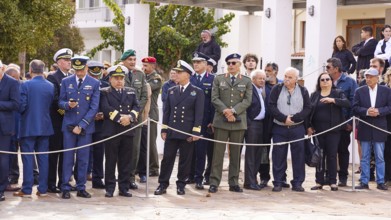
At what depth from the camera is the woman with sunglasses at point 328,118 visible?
15289 millimetres

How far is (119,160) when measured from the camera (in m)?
14.2

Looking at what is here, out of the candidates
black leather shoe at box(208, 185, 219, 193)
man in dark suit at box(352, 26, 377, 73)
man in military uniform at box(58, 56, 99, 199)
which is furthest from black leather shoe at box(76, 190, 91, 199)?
man in dark suit at box(352, 26, 377, 73)

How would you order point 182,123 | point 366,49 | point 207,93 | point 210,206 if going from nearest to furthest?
point 210,206, point 182,123, point 207,93, point 366,49

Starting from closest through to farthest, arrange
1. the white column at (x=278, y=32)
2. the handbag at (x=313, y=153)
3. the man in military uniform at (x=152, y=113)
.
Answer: the handbag at (x=313, y=153) < the man in military uniform at (x=152, y=113) < the white column at (x=278, y=32)

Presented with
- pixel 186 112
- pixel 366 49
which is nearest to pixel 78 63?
pixel 186 112

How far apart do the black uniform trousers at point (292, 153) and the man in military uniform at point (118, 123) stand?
2.55 m

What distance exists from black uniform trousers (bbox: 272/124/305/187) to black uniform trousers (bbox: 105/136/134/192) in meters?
2.59

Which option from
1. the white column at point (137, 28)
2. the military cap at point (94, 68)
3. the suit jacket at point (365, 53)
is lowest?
the military cap at point (94, 68)

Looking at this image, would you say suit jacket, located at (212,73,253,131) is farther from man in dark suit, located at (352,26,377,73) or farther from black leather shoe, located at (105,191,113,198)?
man in dark suit, located at (352,26,377,73)

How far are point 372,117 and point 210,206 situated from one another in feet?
12.5

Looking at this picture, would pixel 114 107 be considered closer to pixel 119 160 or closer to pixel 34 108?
pixel 119 160

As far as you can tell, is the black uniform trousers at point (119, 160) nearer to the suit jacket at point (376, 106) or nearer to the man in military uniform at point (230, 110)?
the man in military uniform at point (230, 110)

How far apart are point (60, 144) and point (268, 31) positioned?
9.28 metres

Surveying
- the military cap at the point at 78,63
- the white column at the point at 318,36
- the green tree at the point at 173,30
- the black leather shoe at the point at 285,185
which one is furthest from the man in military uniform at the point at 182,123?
the green tree at the point at 173,30
